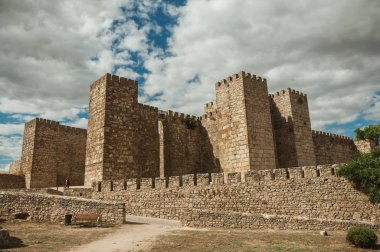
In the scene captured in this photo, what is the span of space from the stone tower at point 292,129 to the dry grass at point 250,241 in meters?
12.2

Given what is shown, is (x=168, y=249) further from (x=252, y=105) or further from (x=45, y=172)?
(x=45, y=172)

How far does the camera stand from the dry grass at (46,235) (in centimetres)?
882

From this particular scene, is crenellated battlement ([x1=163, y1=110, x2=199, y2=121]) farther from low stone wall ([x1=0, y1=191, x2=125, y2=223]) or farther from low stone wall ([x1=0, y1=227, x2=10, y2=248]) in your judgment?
low stone wall ([x1=0, y1=227, x2=10, y2=248])

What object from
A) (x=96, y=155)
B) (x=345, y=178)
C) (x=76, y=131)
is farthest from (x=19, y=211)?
(x=76, y=131)

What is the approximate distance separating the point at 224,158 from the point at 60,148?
16.7 metres

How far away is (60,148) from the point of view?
96.6 feet

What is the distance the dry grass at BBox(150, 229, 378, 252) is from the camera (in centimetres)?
872

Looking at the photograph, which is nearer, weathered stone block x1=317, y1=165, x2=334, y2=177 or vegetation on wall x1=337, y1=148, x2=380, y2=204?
vegetation on wall x1=337, y1=148, x2=380, y2=204

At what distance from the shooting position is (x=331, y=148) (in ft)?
101

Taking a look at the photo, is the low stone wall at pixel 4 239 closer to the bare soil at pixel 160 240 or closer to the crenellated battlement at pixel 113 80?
the bare soil at pixel 160 240

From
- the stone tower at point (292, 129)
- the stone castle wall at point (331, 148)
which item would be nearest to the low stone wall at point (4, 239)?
the stone tower at point (292, 129)

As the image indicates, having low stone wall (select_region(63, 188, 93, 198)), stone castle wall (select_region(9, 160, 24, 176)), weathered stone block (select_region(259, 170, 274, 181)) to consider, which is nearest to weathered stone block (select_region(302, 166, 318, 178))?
weathered stone block (select_region(259, 170, 274, 181))

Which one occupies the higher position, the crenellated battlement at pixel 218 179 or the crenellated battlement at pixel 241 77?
the crenellated battlement at pixel 241 77

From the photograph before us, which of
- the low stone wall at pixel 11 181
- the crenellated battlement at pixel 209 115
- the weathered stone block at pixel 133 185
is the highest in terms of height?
the crenellated battlement at pixel 209 115
